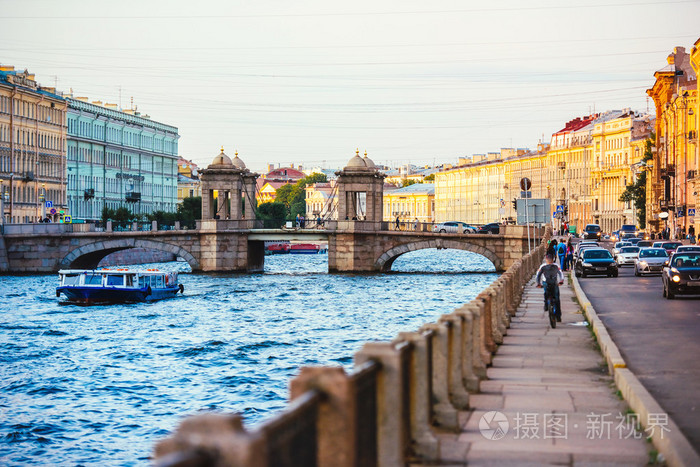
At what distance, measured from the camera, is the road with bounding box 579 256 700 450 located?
48.3ft

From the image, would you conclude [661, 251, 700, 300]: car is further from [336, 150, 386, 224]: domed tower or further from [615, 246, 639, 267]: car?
[336, 150, 386, 224]: domed tower

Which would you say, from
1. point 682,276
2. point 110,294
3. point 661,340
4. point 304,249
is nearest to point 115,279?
point 110,294

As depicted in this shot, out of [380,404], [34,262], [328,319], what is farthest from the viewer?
[34,262]

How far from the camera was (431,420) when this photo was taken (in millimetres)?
12219

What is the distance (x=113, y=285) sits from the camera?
6475 cm

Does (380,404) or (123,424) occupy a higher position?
(380,404)

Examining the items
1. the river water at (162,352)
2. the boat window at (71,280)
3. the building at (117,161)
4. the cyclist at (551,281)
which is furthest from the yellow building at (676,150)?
the building at (117,161)

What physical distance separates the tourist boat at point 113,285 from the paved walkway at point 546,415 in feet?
148

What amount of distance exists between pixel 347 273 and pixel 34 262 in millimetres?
23259

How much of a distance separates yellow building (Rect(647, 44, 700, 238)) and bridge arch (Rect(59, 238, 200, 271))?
37.5m

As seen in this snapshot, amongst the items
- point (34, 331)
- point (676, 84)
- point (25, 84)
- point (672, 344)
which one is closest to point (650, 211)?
point (676, 84)

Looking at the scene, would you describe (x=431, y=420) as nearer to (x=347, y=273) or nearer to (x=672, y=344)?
(x=672, y=344)

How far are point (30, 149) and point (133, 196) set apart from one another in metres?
29.4

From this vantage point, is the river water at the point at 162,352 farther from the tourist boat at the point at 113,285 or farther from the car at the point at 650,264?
the car at the point at 650,264
